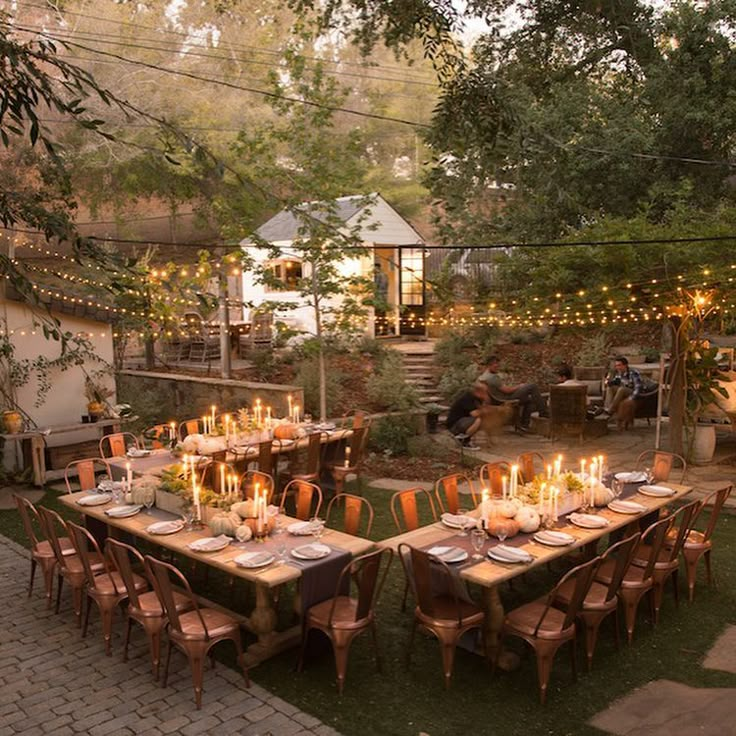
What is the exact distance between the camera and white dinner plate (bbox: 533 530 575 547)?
5863 mm

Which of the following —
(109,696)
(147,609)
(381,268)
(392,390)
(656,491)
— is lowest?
(109,696)

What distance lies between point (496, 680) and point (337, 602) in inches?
50.6

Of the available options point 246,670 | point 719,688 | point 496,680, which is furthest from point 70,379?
point 719,688

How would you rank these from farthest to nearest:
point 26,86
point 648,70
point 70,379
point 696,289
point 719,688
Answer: point 648,70 → point 70,379 → point 696,289 → point 719,688 → point 26,86

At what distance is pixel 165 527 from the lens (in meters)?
6.40

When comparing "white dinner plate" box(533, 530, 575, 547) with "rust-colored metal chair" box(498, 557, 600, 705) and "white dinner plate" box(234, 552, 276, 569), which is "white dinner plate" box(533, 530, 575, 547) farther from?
"white dinner plate" box(234, 552, 276, 569)

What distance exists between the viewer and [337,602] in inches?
226

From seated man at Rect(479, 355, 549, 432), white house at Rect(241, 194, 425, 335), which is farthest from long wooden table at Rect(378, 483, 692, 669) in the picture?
white house at Rect(241, 194, 425, 335)

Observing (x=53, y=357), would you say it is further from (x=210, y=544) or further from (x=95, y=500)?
(x=210, y=544)

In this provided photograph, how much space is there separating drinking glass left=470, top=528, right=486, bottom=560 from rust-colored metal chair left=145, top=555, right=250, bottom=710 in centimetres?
187

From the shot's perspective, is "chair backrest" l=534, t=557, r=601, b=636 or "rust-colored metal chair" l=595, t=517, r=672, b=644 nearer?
"chair backrest" l=534, t=557, r=601, b=636

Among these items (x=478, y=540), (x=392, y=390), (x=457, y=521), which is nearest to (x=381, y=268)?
(x=392, y=390)

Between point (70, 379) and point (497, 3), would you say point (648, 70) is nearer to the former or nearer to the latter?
point (497, 3)

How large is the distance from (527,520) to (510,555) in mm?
609
